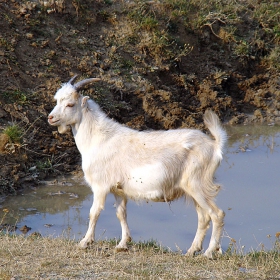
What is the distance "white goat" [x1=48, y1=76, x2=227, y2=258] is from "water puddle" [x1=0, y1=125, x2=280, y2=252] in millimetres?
398

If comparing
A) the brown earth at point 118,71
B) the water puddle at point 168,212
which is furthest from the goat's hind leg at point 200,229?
the brown earth at point 118,71

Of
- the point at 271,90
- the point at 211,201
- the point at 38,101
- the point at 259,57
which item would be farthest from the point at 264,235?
the point at 259,57

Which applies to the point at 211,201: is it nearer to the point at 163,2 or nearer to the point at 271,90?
the point at 271,90

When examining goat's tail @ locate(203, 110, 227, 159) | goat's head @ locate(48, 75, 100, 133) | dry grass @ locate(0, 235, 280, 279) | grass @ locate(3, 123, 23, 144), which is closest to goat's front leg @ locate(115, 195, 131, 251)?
dry grass @ locate(0, 235, 280, 279)

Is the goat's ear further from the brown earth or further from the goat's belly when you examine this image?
the brown earth

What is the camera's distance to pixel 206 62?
1430 centimetres

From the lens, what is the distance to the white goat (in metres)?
6.84

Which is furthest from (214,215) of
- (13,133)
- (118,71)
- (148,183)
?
(118,71)

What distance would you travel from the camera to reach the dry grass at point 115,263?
5.74 meters

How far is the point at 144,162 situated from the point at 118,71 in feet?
20.8

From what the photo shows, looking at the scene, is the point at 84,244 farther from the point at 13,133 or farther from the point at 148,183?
the point at 13,133

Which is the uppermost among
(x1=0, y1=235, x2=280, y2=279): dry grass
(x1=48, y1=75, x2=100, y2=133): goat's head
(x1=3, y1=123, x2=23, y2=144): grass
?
(x1=48, y1=75, x2=100, y2=133): goat's head

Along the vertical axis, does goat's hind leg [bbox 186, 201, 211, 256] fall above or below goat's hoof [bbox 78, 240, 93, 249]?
above

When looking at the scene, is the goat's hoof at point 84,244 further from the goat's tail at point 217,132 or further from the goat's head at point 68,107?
the goat's tail at point 217,132
